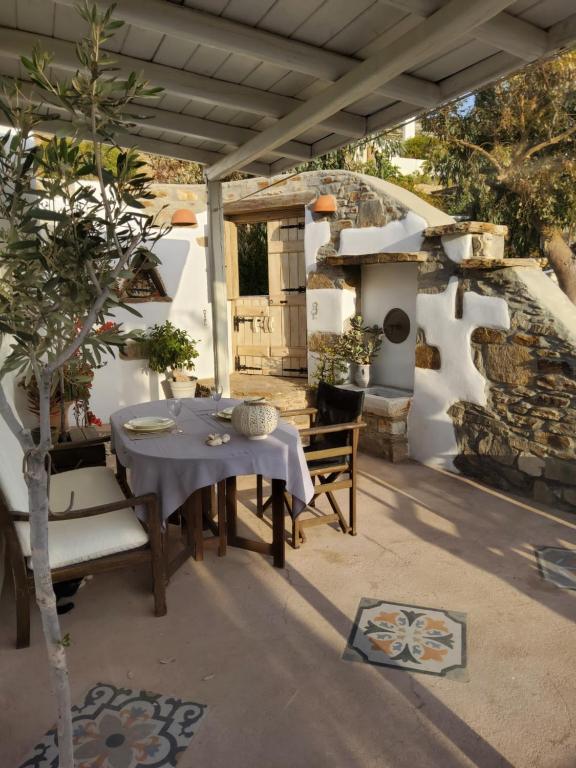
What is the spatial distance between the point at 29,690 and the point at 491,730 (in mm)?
1630

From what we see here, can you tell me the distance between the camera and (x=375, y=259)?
16.3 ft

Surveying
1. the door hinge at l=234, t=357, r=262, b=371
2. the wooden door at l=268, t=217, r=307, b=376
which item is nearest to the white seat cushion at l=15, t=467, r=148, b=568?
the wooden door at l=268, t=217, r=307, b=376

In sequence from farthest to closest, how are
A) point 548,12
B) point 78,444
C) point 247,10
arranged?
point 78,444, point 247,10, point 548,12

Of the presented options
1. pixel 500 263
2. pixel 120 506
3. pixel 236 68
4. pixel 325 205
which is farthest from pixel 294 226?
pixel 120 506

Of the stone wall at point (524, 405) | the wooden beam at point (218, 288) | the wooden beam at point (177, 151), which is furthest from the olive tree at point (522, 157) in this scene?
the stone wall at point (524, 405)

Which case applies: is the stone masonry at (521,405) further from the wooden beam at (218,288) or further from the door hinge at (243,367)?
the door hinge at (243,367)

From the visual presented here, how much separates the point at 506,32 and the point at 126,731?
2.95 meters

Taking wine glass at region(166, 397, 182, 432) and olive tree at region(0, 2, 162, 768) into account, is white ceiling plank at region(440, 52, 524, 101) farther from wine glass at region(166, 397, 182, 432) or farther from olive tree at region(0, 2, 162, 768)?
wine glass at region(166, 397, 182, 432)

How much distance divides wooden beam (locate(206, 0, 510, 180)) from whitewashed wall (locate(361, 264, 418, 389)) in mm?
1947

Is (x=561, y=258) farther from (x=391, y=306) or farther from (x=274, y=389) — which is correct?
(x=274, y=389)

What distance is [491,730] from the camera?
1866 mm

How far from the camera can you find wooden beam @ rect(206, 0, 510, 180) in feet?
6.84

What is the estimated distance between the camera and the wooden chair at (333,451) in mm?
3266

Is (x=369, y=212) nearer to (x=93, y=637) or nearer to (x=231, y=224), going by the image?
(x=231, y=224)
